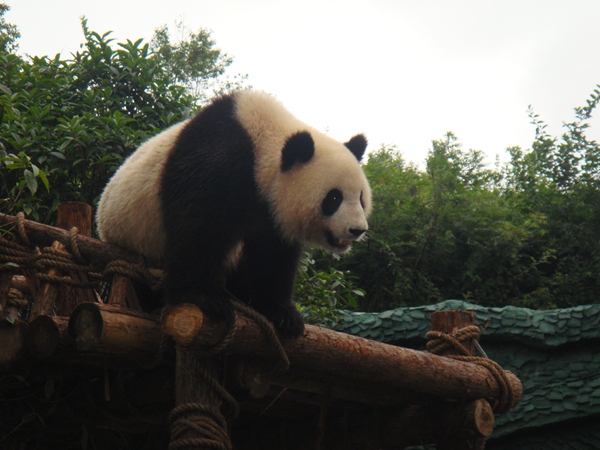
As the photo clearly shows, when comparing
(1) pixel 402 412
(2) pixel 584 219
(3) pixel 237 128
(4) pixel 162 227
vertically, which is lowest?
(1) pixel 402 412

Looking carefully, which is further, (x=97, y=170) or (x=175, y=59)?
(x=175, y=59)

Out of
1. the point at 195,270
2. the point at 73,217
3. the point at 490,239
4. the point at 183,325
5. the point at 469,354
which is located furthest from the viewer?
the point at 490,239

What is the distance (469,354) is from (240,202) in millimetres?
1600

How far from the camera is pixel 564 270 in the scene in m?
9.81

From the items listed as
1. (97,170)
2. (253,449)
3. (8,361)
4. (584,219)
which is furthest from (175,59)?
(8,361)

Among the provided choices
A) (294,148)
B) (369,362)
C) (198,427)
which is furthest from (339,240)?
(198,427)

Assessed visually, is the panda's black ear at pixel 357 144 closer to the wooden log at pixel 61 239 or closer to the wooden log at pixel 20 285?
the wooden log at pixel 61 239

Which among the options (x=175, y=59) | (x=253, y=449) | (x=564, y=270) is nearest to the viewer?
(x=253, y=449)

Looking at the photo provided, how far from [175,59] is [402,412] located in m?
13.6

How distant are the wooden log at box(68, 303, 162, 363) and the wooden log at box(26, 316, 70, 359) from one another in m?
0.11

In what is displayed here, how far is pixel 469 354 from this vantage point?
12.2 feet

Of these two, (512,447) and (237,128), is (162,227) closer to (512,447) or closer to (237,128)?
(237,128)

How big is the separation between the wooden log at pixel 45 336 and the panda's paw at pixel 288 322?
0.88m

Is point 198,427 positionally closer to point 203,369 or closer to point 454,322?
point 203,369
